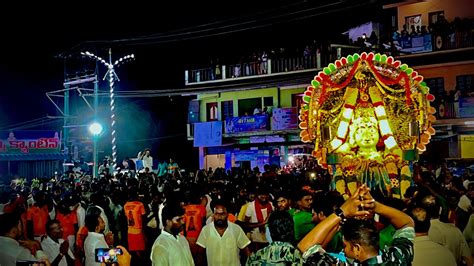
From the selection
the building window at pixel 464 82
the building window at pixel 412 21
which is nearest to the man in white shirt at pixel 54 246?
the building window at pixel 464 82

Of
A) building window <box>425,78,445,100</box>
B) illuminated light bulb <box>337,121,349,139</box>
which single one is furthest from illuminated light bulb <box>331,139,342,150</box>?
building window <box>425,78,445,100</box>

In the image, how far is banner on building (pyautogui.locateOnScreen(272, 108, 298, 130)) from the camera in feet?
96.0

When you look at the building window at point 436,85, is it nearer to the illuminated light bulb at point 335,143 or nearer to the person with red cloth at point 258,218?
the illuminated light bulb at point 335,143

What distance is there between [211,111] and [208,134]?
2.28 m

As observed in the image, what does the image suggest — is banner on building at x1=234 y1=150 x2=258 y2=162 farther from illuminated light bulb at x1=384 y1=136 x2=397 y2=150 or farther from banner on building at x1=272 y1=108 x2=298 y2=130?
illuminated light bulb at x1=384 y1=136 x2=397 y2=150

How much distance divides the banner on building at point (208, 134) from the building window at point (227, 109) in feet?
4.59

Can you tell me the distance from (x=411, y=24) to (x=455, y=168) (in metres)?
A: 9.41

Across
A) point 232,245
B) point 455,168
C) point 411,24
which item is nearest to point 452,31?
point 411,24

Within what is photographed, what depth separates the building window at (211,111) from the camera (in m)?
34.6

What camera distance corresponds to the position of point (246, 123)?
102 ft

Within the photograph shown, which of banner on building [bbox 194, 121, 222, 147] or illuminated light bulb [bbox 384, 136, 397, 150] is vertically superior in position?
banner on building [bbox 194, 121, 222, 147]

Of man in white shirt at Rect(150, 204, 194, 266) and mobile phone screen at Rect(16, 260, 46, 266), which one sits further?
man in white shirt at Rect(150, 204, 194, 266)

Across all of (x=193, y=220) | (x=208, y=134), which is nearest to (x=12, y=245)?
(x=193, y=220)

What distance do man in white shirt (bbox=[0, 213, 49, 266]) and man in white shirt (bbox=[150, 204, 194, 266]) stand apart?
126 centimetres
